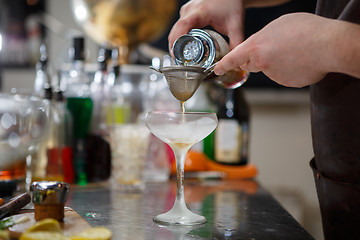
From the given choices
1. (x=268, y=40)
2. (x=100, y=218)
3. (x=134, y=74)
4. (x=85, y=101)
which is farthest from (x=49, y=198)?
(x=134, y=74)

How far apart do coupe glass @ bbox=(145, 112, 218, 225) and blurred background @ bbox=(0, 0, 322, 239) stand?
2.07 m

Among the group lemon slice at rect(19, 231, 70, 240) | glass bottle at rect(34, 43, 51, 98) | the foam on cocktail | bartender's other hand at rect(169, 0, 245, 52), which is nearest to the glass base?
the foam on cocktail

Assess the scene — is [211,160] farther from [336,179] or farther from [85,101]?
[336,179]

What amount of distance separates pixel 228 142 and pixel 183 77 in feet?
2.82

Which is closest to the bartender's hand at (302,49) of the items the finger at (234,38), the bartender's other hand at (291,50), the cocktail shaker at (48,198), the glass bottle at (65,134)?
the bartender's other hand at (291,50)

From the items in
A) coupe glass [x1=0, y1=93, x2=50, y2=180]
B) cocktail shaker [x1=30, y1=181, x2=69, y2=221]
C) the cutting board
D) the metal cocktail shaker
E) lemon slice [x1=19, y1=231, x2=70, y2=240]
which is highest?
the metal cocktail shaker

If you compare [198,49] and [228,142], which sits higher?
[198,49]

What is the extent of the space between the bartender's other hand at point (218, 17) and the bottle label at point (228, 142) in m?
0.68

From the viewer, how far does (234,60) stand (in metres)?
0.79

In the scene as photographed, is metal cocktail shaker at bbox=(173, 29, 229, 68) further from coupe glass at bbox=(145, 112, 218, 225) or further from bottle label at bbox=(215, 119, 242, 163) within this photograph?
bottle label at bbox=(215, 119, 242, 163)

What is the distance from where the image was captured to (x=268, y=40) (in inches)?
28.9

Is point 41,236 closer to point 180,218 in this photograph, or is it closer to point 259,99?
point 180,218

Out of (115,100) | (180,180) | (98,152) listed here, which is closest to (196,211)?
(180,180)

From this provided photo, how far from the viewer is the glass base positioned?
31.7 inches
